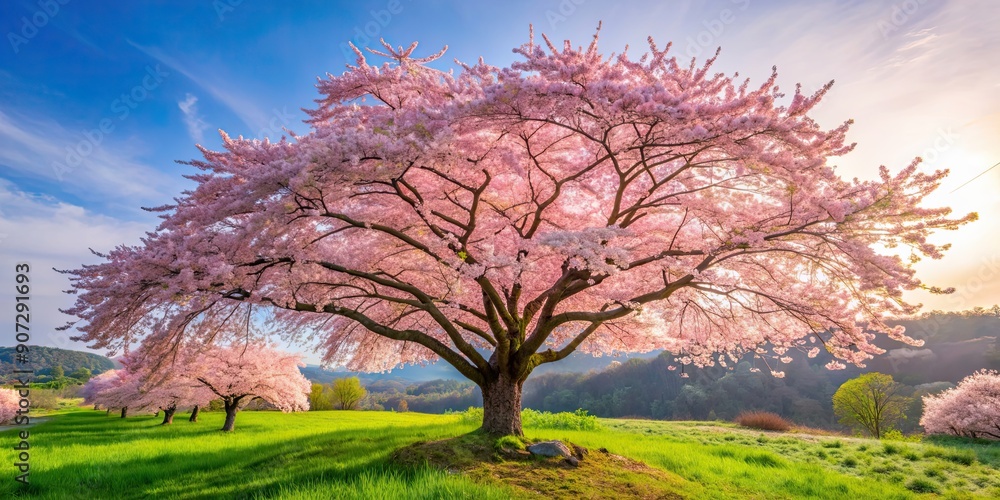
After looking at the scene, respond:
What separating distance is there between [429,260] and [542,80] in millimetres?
5705

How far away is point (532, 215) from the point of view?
1103 cm

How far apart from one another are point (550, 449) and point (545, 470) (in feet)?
3.02

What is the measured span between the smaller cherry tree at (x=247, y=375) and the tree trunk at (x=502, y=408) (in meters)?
14.7

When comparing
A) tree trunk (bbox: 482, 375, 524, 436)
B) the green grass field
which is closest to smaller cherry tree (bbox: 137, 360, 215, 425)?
the green grass field

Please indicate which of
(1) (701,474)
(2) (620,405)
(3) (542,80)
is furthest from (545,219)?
(2) (620,405)

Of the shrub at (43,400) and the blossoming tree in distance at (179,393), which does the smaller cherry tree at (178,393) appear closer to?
the blossoming tree in distance at (179,393)

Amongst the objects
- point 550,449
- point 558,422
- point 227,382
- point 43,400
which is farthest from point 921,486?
point 43,400

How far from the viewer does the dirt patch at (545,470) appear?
6.69 meters

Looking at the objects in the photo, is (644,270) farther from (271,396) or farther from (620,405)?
(620,405)

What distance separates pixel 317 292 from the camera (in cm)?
971

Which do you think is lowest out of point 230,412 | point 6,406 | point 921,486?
point 6,406

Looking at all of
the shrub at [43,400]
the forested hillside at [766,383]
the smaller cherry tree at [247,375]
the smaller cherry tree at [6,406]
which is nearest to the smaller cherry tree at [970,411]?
the smaller cherry tree at [247,375]

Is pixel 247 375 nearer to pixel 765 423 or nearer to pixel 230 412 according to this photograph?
pixel 230 412

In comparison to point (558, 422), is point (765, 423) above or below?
below
